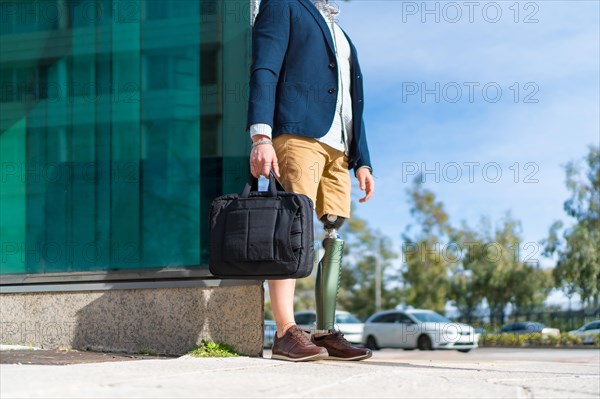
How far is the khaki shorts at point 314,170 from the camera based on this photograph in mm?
4441

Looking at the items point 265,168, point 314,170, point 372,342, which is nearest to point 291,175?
point 314,170

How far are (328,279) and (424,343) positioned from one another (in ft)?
63.4

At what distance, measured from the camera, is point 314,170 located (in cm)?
448

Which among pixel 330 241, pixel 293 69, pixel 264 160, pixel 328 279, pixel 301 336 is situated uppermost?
pixel 293 69

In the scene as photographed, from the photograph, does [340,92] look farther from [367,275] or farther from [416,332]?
[367,275]

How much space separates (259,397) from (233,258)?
152 cm

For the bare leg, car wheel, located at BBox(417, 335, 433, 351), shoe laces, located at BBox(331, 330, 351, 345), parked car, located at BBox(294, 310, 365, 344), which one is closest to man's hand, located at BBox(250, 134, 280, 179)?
the bare leg

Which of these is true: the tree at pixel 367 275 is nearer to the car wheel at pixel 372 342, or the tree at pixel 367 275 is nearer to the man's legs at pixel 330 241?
the car wheel at pixel 372 342

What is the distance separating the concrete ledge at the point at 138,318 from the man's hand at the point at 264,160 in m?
0.80

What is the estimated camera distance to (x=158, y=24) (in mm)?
5426

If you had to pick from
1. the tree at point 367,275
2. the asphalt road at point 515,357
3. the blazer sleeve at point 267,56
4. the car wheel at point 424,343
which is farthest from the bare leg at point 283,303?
the tree at point 367,275

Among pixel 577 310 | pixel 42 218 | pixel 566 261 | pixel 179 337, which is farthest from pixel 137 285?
pixel 566 261

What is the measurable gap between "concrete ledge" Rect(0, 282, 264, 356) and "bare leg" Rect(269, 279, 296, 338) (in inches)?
14.2

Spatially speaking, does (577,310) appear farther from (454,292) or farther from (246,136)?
(246,136)
